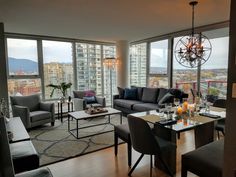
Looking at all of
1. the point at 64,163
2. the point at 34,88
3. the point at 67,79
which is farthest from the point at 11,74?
the point at 64,163

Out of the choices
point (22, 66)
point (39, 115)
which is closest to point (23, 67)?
point (22, 66)

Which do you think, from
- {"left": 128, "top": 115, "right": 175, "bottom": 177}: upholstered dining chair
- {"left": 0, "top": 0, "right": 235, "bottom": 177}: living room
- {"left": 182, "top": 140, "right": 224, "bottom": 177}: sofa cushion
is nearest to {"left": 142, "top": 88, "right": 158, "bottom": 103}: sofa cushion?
{"left": 0, "top": 0, "right": 235, "bottom": 177}: living room

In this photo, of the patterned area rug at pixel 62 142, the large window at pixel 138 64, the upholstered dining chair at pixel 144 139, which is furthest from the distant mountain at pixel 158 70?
the upholstered dining chair at pixel 144 139

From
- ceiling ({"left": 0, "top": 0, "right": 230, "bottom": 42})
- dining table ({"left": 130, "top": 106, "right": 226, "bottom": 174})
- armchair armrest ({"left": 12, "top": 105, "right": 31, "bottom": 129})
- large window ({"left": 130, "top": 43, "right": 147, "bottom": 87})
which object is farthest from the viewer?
large window ({"left": 130, "top": 43, "right": 147, "bottom": 87})

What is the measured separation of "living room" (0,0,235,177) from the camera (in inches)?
116

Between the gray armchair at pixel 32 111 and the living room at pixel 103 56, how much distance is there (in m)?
0.23

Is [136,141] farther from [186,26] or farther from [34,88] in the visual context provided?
[34,88]

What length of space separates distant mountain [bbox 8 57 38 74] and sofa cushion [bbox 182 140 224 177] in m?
5.21

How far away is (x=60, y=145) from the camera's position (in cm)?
340

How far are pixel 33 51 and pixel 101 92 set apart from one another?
2732 mm

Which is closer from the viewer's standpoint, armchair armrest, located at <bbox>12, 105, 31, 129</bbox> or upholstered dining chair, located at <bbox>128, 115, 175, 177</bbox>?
upholstered dining chair, located at <bbox>128, 115, 175, 177</bbox>

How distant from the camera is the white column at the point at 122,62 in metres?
6.42

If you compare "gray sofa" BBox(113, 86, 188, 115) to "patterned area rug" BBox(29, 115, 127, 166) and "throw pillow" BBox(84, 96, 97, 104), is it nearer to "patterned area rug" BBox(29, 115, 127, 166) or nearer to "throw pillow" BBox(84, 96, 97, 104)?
"throw pillow" BBox(84, 96, 97, 104)

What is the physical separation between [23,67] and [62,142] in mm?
3152
